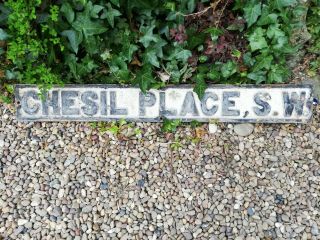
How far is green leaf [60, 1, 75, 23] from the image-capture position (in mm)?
3072

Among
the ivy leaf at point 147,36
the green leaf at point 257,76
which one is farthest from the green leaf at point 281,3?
the ivy leaf at point 147,36

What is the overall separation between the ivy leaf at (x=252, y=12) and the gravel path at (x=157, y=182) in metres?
0.71

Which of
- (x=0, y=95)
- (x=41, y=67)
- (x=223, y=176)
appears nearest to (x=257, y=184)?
(x=223, y=176)

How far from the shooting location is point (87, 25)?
3121 millimetres

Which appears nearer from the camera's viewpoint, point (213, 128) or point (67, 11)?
point (67, 11)

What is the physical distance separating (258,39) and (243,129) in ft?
1.95

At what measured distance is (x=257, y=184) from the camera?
3221 millimetres

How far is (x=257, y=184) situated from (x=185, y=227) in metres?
0.53

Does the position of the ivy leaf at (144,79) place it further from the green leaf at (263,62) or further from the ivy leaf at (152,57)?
the green leaf at (263,62)

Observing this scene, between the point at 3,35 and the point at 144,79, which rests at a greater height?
the point at 3,35

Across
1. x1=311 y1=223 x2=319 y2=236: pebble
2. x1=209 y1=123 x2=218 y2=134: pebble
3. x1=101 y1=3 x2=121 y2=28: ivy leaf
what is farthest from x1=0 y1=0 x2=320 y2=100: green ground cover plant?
x1=311 y1=223 x2=319 y2=236: pebble

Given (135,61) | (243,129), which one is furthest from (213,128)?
(135,61)

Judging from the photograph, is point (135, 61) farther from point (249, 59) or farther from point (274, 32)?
point (274, 32)

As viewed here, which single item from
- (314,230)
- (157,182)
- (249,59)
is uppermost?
(249,59)
